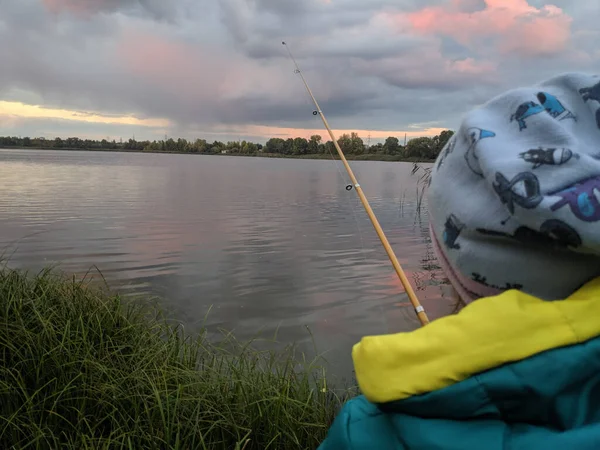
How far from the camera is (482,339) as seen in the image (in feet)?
2.43

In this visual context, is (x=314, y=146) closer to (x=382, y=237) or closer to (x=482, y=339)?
(x=382, y=237)

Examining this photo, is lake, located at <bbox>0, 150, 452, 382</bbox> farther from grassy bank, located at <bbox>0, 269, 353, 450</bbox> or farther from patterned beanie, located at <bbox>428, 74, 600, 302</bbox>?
patterned beanie, located at <bbox>428, 74, 600, 302</bbox>

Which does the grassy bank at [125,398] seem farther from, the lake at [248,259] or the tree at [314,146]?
the tree at [314,146]

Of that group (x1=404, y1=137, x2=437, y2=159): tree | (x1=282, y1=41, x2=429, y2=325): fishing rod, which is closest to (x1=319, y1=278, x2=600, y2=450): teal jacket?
(x1=282, y1=41, x2=429, y2=325): fishing rod

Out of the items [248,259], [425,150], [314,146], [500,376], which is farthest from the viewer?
[314,146]

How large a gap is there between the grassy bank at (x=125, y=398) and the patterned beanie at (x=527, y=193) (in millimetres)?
2063

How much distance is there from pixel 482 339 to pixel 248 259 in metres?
9.36

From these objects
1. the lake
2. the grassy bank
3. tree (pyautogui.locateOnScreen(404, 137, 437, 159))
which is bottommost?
the lake

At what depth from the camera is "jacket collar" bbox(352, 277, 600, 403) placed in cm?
74

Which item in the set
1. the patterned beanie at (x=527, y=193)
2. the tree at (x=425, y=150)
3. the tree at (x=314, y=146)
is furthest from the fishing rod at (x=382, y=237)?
the tree at (x=314, y=146)

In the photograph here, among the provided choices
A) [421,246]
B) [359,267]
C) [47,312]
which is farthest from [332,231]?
[47,312]

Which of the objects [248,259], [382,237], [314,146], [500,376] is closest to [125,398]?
[382,237]

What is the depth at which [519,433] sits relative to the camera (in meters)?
0.74

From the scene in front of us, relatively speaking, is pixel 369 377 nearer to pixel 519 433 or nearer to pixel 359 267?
pixel 519 433
